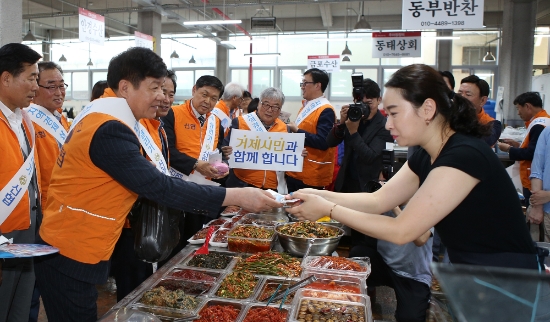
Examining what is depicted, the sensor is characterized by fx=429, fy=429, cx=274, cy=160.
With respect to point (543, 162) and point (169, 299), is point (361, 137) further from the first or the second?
point (169, 299)

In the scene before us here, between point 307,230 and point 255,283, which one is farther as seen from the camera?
point 307,230

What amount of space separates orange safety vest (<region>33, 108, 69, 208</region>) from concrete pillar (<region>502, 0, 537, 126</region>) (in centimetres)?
1163

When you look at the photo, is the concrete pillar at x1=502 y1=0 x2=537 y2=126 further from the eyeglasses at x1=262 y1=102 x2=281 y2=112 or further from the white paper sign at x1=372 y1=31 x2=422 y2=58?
the eyeglasses at x1=262 y1=102 x2=281 y2=112

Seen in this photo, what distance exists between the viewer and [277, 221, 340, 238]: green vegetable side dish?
2586 millimetres

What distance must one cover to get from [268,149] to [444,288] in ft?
10.2

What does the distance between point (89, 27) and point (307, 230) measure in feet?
23.6

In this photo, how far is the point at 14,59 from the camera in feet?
7.70

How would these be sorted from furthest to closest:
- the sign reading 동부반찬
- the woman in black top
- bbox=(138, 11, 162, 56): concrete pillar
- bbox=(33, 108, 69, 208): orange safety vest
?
bbox=(138, 11, 162, 56): concrete pillar
the sign reading 동부반찬
bbox=(33, 108, 69, 208): orange safety vest
the woman in black top

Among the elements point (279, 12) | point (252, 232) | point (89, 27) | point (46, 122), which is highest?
point (279, 12)

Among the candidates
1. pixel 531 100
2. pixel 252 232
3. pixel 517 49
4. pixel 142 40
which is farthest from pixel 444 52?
pixel 252 232

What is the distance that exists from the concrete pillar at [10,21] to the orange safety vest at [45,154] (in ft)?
13.2

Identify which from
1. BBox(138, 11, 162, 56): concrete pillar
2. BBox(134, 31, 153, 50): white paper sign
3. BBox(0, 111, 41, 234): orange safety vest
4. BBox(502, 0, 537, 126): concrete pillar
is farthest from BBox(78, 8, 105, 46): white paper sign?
BBox(502, 0, 537, 126): concrete pillar

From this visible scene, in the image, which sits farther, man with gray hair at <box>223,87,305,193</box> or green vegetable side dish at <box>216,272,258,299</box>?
man with gray hair at <box>223,87,305,193</box>

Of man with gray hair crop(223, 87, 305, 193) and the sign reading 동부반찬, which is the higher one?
the sign reading 동부반찬
